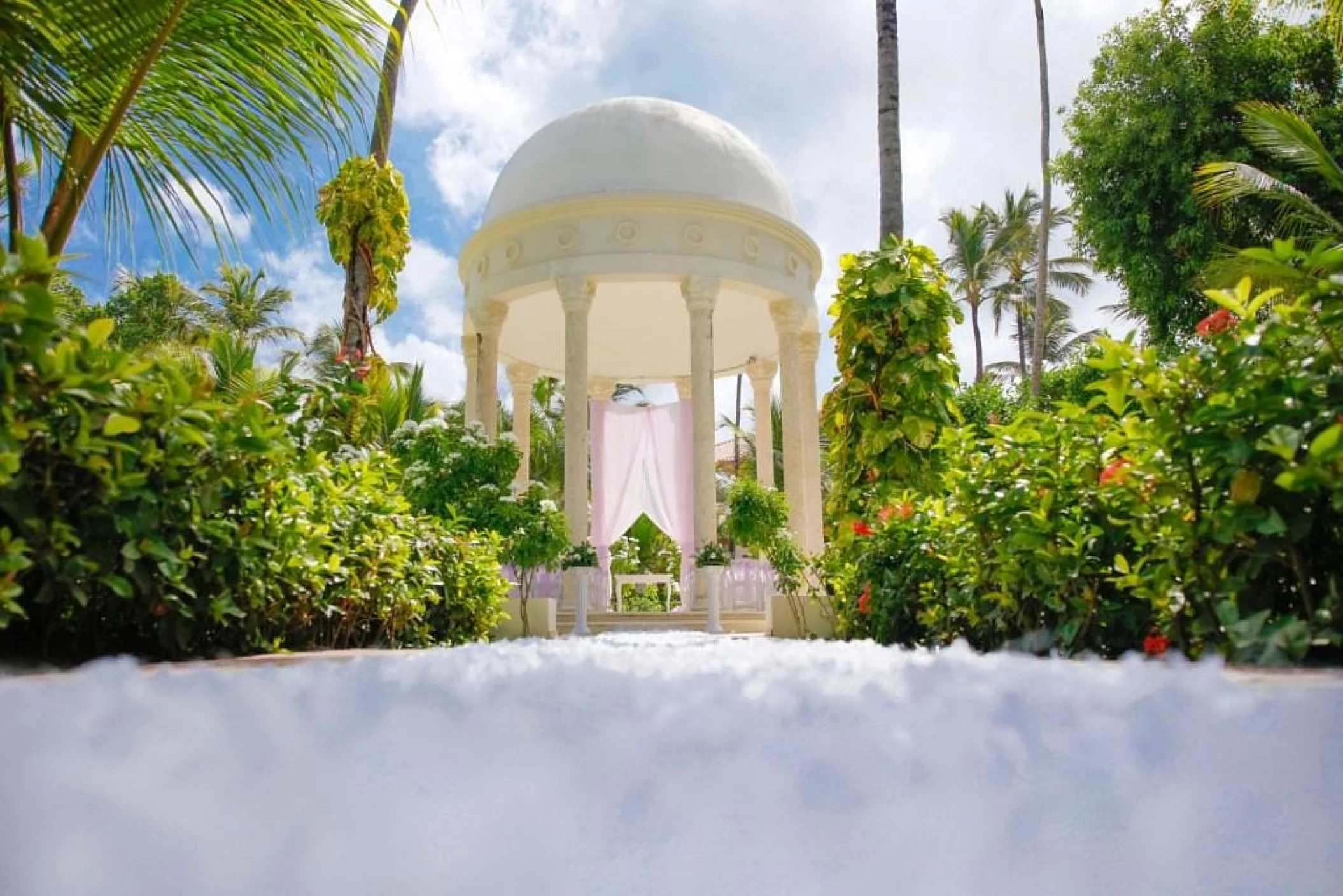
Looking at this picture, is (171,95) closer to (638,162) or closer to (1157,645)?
(1157,645)

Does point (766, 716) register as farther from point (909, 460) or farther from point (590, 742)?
point (909, 460)

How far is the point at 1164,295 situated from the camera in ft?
61.3

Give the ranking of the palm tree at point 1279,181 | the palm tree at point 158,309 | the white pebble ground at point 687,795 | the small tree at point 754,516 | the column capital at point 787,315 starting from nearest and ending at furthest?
the white pebble ground at point 687,795, the palm tree at point 1279,181, the small tree at point 754,516, the column capital at point 787,315, the palm tree at point 158,309

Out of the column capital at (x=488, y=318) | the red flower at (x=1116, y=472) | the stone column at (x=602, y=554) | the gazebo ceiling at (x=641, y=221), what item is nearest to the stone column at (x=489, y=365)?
the column capital at (x=488, y=318)

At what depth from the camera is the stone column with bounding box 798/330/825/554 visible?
16109 millimetres

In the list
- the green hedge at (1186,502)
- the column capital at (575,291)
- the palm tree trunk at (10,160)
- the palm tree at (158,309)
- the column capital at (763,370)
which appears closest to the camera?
the green hedge at (1186,502)

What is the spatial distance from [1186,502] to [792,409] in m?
14.2

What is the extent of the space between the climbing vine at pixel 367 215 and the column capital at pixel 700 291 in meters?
5.48

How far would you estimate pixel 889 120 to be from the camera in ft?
34.0

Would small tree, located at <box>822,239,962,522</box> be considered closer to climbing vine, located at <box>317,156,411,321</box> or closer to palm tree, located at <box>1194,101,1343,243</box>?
climbing vine, located at <box>317,156,411,321</box>

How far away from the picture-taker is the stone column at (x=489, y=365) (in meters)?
15.9

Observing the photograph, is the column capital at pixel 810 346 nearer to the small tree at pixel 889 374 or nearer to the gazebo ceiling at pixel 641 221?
the gazebo ceiling at pixel 641 221

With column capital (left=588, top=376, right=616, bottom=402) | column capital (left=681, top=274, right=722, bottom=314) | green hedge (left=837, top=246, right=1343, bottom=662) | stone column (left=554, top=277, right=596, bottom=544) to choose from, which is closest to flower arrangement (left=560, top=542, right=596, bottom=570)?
stone column (left=554, top=277, right=596, bottom=544)

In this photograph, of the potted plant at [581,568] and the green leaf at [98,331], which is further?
the potted plant at [581,568]
